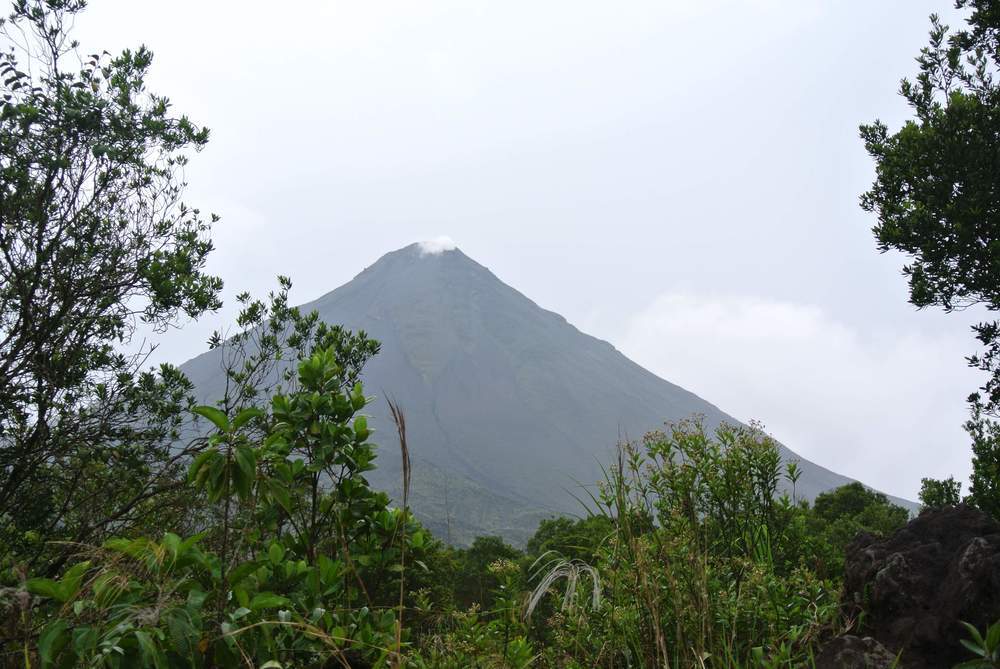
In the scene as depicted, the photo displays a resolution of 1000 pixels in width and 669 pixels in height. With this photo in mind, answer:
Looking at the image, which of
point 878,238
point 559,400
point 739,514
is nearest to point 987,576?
point 739,514

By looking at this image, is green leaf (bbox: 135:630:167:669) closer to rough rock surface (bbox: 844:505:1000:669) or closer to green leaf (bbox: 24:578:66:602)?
green leaf (bbox: 24:578:66:602)

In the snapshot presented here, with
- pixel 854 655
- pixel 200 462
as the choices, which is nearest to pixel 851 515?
pixel 854 655

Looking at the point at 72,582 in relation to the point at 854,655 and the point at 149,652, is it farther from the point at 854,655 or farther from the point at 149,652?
the point at 854,655

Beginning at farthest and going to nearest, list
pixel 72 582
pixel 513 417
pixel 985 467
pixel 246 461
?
1. pixel 513 417
2. pixel 985 467
3. pixel 246 461
4. pixel 72 582

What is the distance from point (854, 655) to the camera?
2951 millimetres

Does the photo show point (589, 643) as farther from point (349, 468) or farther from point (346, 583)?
point (349, 468)

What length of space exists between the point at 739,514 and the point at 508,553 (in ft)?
75.9

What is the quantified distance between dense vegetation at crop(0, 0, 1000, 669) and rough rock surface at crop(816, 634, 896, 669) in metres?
0.11

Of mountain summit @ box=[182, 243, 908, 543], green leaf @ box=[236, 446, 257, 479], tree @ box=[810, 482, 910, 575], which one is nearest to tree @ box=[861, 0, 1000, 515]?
tree @ box=[810, 482, 910, 575]

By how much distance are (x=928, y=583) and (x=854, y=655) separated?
791 mm

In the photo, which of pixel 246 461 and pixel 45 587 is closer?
pixel 45 587

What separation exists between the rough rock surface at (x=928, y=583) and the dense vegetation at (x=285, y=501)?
0.21m

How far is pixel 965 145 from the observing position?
32.0 feet

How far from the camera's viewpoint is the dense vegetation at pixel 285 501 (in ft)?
7.80
